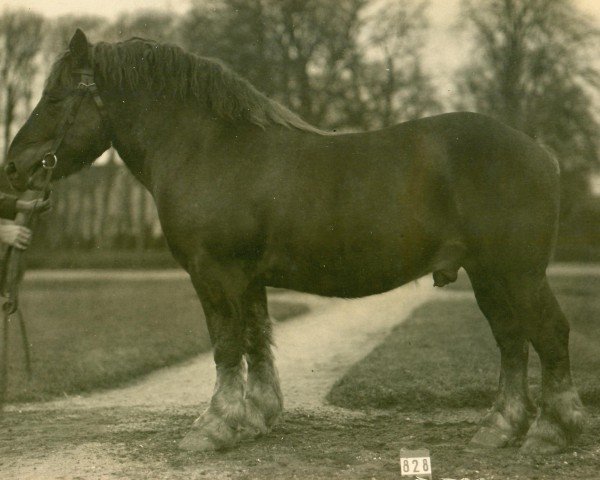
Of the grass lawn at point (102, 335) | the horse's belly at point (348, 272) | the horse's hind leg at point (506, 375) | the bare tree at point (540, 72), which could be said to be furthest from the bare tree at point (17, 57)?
the horse's hind leg at point (506, 375)

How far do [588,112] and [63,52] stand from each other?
64.2 feet

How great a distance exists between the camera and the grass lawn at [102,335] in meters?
8.25

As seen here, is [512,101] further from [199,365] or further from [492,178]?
[492,178]

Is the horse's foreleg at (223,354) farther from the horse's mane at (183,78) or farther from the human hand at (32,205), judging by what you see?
the human hand at (32,205)

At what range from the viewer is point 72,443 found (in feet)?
17.5

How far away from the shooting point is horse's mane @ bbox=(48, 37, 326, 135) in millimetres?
5297

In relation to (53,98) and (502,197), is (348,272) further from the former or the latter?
(53,98)

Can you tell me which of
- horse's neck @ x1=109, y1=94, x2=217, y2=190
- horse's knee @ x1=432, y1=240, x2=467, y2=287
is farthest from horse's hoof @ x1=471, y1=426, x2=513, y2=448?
horse's neck @ x1=109, y1=94, x2=217, y2=190

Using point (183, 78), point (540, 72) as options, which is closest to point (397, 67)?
point (540, 72)

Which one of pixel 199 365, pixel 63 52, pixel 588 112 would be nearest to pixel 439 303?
pixel 199 365

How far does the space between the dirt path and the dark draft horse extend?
38 cm

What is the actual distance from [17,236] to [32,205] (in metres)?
0.26

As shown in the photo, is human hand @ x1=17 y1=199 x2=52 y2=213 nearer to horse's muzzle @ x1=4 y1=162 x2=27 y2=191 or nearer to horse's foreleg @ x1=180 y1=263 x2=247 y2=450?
horse's muzzle @ x1=4 y1=162 x2=27 y2=191

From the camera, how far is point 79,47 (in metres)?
5.27
